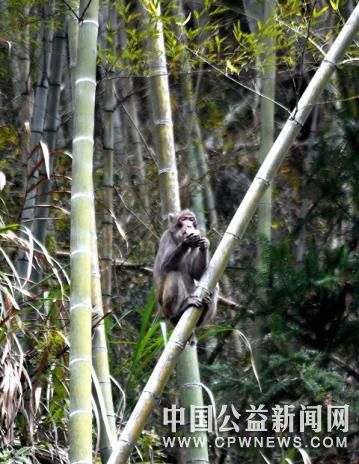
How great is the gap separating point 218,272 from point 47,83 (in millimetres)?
2869

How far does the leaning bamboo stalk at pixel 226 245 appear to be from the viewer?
425cm

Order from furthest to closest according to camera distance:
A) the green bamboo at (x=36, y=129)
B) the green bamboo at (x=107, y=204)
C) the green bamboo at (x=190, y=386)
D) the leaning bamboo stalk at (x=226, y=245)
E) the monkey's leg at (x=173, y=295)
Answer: the green bamboo at (x=107, y=204), the green bamboo at (x=36, y=129), the monkey's leg at (x=173, y=295), the green bamboo at (x=190, y=386), the leaning bamboo stalk at (x=226, y=245)

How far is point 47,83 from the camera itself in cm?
693

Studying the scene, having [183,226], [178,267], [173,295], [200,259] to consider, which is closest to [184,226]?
[183,226]

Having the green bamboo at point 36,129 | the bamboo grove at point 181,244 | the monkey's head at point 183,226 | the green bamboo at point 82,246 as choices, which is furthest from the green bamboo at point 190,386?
the green bamboo at point 36,129

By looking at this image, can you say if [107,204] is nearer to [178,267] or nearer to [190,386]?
[178,267]

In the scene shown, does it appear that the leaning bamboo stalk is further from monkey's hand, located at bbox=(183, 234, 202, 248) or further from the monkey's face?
the monkey's face

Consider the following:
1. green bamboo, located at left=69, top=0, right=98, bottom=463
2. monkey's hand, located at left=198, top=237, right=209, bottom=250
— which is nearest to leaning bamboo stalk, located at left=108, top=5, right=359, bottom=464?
green bamboo, located at left=69, top=0, right=98, bottom=463

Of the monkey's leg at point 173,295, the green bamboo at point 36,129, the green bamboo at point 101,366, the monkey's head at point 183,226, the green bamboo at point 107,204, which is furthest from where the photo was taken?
the green bamboo at point 107,204

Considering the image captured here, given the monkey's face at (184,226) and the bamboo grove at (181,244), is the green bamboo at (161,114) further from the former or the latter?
the monkey's face at (184,226)

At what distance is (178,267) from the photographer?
6.20 m

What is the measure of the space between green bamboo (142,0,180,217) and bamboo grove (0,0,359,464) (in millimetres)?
13

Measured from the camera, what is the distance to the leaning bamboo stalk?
4250 mm

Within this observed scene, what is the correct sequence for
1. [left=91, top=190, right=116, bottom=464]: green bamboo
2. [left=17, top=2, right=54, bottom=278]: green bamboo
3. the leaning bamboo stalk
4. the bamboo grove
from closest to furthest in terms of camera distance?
the leaning bamboo stalk, the bamboo grove, [left=91, top=190, right=116, bottom=464]: green bamboo, [left=17, top=2, right=54, bottom=278]: green bamboo
